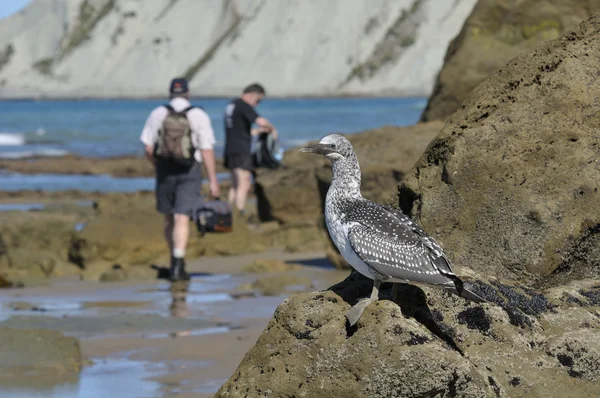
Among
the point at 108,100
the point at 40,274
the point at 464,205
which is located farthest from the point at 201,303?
the point at 108,100

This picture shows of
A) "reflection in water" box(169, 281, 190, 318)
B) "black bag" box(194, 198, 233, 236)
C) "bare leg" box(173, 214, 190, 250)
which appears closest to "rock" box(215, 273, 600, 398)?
"reflection in water" box(169, 281, 190, 318)

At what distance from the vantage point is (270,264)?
12367 mm

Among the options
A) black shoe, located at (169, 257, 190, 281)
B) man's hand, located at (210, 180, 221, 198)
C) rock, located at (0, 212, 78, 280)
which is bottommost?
rock, located at (0, 212, 78, 280)

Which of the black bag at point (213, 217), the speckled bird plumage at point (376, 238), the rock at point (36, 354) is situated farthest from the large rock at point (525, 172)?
the black bag at point (213, 217)

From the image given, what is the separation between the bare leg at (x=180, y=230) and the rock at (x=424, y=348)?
584 centimetres

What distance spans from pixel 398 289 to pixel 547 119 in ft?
4.50

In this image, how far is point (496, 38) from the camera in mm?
14594

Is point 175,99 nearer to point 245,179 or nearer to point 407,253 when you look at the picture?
point 245,179

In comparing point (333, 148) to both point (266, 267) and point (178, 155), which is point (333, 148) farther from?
point (266, 267)

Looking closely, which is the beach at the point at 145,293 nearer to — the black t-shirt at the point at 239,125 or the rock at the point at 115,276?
the rock at the point at 115,276

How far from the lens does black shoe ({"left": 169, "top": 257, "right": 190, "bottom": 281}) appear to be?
37.6 feet

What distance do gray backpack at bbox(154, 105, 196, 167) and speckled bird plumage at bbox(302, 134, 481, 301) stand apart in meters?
5.29

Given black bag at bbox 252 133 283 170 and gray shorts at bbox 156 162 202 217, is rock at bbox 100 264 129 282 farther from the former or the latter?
black bag at bbox 252 133 283 170

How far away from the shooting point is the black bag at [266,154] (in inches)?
691
